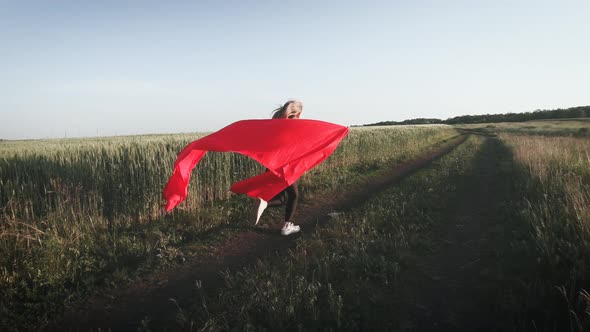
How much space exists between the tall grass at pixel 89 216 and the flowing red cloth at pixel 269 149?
37.5 inches

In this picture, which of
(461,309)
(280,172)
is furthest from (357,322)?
(280,172)

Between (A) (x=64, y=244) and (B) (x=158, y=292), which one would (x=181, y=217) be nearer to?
(A) (x=64, y=244)

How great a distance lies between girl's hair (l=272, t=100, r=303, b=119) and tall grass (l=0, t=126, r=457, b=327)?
2.61 metres

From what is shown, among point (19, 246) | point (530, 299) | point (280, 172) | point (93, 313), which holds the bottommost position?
point (93, 313)

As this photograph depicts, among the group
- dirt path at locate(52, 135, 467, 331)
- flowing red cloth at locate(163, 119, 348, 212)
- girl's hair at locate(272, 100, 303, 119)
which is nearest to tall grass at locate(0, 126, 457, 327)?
dirt path at locate(52, 135, 467, 331)

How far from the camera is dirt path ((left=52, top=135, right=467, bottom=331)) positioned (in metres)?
3.23

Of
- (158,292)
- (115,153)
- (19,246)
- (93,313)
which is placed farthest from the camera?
(115,153)

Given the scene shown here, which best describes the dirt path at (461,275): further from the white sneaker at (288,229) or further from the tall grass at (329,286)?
the white sneaker at (288,229)

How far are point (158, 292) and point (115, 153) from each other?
14.7ft

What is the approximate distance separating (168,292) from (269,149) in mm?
2689

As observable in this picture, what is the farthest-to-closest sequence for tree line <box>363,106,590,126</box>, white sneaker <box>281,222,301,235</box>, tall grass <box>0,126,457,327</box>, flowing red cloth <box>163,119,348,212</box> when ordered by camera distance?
tree line <box>363,106,590,126</box>
white sneaker <box>281,222,301,235</box>
flowing red cloth <box>163,119,348,212</box>
tall grass <box>0,126,457,327</box>

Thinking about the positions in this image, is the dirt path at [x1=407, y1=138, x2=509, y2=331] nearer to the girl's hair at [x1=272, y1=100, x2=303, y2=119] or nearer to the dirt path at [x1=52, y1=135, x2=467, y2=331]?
the dirt path at [x1=52, y1=135, x2=467, y2=331]

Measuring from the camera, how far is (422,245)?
4730 mm

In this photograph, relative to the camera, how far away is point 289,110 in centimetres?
574
